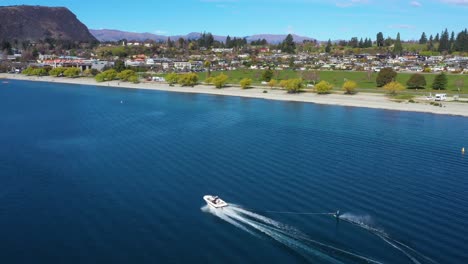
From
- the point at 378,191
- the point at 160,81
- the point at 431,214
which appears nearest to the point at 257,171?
the point at 378,191

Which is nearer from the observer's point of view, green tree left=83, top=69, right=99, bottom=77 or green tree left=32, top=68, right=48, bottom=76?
green tree left=83, top=69, right=99, bottom=77

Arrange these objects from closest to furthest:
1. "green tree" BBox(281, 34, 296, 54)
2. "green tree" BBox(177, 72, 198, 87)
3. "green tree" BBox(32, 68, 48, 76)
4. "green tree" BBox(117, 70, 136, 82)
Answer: "green tree" BBox(177, 72, 198, 87), "green tree" BBox(117, 70, 136, 82), "green tree" BBox(32, 68, 48, 76), "green tree" BBox(281, 34, 296, 54)

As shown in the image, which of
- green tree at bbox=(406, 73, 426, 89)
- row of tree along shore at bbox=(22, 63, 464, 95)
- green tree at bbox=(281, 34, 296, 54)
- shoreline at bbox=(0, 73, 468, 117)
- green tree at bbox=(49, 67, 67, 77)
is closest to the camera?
shoreline at bbox=(0, 73, 468, 117)

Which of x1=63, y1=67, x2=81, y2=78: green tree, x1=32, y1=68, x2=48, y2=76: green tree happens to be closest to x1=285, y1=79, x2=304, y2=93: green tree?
x1=63, y1=67, x2=81, y2=78: green tree

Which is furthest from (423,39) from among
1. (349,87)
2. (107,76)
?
(107,76)

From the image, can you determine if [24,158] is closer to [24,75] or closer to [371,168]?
[371,168]

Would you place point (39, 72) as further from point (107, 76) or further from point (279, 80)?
point (279, 80)

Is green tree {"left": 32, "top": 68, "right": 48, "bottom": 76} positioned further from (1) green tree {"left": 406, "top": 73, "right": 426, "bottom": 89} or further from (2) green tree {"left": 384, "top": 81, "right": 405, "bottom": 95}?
(1) green tree {"left": 406, "top": 73, "right": 426, "bottom": 89}

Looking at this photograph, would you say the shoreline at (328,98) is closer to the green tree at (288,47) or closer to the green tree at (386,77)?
the green tree at (386,77)

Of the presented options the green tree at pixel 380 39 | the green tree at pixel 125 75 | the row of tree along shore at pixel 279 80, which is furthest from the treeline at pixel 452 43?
the green tree at pixel 125 75
